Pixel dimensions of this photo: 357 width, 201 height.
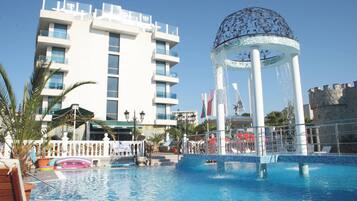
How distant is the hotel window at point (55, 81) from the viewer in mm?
31700

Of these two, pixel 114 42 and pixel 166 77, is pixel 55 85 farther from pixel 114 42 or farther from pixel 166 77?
pixel 166 77

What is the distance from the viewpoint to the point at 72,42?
34000 millimetres

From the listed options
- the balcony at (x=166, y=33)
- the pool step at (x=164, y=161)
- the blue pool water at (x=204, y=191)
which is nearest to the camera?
the blue pool water at (x=204, y=191)

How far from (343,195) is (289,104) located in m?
7.14

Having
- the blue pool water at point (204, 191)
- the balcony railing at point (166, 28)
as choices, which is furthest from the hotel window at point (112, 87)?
the blue pool water at point (204, 191)

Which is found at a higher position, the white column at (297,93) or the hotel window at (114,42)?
the hotel window at (114,42)

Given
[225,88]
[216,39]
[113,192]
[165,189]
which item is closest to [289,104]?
[225,88]

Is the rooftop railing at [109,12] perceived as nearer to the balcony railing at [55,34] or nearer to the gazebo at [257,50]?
the balcony railing at [55,34]

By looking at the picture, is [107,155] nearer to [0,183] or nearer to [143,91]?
[0,183]

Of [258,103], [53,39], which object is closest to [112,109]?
[53,39]

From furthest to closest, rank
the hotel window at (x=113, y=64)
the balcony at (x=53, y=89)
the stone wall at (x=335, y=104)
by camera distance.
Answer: the hotel window at (x=113, y=64), the balcony at (x=53, y=89), the stone wall at (x=335, y=104)

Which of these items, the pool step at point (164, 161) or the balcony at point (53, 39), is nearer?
the pool step at point (164, 161)

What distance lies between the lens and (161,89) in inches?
1515

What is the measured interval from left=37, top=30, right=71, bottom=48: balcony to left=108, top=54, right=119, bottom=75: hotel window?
5.50 metres
